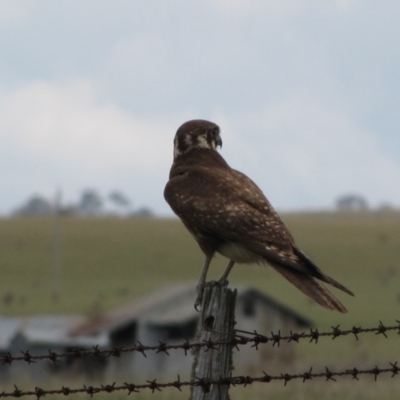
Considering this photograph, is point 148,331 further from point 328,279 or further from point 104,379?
point 328,279

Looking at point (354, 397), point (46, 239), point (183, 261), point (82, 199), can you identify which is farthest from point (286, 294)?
point (82, 199)

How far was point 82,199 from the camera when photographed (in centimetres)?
18550

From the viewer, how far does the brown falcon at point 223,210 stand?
7430 millimetres

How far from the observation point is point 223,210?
7.97 meters

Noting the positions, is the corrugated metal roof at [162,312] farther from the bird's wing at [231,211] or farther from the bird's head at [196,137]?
the bird's wing at [231,211]

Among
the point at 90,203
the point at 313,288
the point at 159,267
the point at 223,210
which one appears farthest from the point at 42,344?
the point at 90,203

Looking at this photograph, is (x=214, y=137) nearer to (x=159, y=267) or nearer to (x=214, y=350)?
(x=214, y=350)

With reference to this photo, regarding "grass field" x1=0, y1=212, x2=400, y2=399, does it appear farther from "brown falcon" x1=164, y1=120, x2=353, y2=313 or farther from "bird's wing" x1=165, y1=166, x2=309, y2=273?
"bird's wing" x1=165, y1=166, x2=309, y2=273

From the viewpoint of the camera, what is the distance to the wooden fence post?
18.8 feet

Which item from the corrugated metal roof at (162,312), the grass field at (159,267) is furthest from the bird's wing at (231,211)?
the grass field at (159,267)

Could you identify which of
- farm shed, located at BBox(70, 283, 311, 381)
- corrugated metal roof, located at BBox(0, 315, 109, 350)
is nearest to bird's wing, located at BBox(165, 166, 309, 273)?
corrugated metal roof, located at BBox(0, 315, 109, 350)

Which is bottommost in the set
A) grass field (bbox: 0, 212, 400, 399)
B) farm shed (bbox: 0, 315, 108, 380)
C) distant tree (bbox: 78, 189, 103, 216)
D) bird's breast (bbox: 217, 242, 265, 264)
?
bird's breast (bbox: 217, 242, 265, 264)

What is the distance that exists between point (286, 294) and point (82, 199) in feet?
359

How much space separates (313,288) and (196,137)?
2.23 m
